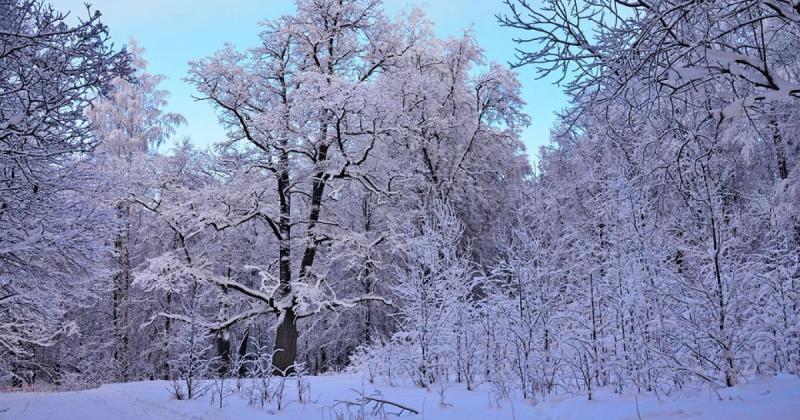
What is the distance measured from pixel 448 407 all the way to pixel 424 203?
11935mm

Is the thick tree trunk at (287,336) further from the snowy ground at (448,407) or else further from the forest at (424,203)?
the snowy ground at (448,407)

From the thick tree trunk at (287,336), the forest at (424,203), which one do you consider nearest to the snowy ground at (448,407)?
the forest at (424,203)

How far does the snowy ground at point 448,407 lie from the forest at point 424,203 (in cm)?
39

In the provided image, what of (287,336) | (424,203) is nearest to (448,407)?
(287,336)

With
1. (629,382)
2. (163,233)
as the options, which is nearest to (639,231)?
(629,382)

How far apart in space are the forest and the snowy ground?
0.39 meters

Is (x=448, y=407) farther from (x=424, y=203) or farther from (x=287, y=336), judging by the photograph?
(x=424, y=203)

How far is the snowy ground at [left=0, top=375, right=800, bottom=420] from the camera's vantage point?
528 cm

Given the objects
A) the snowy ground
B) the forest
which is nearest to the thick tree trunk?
the forest

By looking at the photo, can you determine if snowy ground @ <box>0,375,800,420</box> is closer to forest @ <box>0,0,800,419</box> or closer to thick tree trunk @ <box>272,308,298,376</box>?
forest @ <box>0,0,800,419</box>

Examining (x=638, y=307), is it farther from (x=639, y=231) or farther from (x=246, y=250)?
(x=246, y=250)

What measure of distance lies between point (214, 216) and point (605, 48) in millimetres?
12085

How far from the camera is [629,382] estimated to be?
798 cm

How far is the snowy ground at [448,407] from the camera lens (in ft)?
17.3
